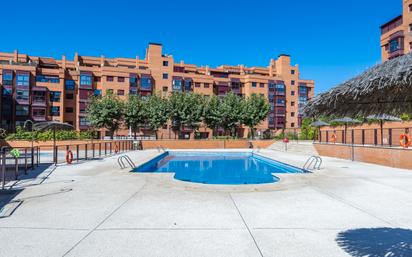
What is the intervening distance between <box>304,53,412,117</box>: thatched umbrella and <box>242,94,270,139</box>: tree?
35.1 meters

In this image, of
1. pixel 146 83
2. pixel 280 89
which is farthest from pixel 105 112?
pixel 280 89

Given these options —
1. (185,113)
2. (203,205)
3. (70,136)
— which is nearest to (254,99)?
(185,113)

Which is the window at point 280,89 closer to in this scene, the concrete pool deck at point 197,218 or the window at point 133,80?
the window at point 133,80

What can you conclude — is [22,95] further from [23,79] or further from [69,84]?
[69,84]

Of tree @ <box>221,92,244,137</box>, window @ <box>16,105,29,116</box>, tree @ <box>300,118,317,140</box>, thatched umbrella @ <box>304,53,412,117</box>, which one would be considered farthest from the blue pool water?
window @ <box>16,105,29,116</box>

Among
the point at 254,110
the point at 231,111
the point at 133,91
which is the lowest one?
the point at 231,111

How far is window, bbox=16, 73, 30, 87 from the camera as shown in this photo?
47344mm

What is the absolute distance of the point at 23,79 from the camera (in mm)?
47562

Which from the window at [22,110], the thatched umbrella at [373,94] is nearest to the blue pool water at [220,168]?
the thatched umbrella at [373,94]

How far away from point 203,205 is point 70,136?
26.8m

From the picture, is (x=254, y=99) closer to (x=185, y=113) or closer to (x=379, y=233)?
(x=185, y=113)

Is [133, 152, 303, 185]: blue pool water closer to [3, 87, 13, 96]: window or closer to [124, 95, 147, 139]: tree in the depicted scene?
[124, 95, 147, 139]: tree

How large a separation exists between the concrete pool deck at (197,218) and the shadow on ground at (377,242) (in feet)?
0.12

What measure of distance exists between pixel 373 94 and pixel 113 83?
53.6 meters
